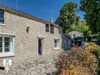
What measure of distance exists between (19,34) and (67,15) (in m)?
25.5

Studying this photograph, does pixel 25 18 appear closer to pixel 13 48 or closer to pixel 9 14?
pixel 9 14

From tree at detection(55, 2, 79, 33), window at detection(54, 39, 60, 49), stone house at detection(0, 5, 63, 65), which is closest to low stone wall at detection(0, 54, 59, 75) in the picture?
stone house at detection(0, 5, 63, 65)

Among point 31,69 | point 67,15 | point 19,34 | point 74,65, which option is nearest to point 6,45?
point 19,34

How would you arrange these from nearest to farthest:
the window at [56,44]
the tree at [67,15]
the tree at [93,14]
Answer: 1. the tree at [93,14]
2. the window at [56,44]
3. the tree at [67,15]

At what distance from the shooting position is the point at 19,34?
851 cm

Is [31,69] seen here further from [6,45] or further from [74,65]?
[6,45]

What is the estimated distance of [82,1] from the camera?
16719 millimetres

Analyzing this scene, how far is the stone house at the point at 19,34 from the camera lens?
7281 millimetres

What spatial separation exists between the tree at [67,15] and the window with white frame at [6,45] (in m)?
25.4

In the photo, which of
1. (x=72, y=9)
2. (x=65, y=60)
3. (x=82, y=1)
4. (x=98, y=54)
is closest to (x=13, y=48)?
(x=65, y=60)

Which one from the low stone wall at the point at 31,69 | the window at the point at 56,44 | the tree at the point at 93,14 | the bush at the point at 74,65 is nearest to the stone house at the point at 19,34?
the low stone wall at the point at 31,69

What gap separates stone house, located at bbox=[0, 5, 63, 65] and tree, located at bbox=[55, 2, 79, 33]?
2012cm

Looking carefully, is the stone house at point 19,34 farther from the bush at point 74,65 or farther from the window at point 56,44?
the bush at point 74,65

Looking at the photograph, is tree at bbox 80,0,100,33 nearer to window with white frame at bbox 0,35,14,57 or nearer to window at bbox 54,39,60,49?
window at bbox 54,39,60,49
